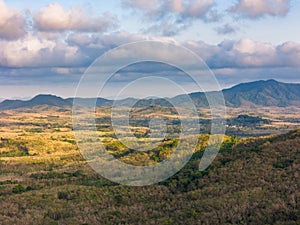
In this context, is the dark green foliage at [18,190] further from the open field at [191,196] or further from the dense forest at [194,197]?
the dense forest at [194,197]

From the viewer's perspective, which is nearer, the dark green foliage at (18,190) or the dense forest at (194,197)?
the dense forest at (194,197)

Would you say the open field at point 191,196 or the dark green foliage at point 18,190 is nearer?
the open field at point 191,196

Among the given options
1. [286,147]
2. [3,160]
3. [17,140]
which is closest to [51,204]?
[286,147]

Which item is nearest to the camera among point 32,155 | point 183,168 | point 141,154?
point 183,168

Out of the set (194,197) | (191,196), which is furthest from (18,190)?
(194,197)

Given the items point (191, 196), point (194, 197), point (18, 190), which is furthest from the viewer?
point (18, 190)

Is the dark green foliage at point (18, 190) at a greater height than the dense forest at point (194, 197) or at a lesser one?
lesser

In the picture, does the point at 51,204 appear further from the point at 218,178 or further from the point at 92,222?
the point at 218,178

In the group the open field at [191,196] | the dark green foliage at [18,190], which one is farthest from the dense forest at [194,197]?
the dark green foliage at [18,190]

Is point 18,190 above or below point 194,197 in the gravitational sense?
below

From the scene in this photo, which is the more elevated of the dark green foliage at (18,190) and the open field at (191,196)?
the open field at (191,196)

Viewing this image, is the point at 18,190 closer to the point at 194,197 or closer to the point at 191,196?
the point at 191,196
